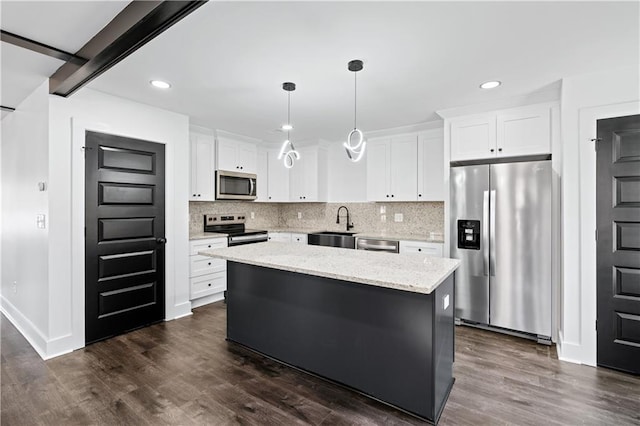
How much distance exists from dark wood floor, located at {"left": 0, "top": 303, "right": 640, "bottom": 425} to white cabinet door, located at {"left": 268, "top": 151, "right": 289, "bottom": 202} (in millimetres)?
3098

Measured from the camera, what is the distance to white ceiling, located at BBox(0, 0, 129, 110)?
1.84m

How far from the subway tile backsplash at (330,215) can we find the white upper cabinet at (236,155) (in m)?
0.66

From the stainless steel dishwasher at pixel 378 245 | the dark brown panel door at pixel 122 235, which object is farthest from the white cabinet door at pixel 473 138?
the dark brown panel door at pixel 122 235

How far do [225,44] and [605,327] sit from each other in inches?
149

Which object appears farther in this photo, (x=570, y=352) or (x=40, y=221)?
(x=40, y=221)

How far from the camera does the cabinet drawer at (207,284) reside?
4164 millimetres

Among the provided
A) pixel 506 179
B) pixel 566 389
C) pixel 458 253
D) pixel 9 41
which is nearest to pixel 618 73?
pixel 506 179

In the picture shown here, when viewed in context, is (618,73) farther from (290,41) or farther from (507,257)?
(290,41)

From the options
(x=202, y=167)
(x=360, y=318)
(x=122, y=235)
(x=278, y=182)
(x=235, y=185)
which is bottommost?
(x=360, y=318)

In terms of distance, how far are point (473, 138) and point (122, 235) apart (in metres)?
3.99

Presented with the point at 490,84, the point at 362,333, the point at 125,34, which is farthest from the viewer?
the point at 490,84

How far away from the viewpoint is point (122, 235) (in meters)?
3.31

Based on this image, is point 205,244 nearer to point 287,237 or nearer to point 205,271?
point 205,271

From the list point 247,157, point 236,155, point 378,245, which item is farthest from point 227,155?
point 378,245
